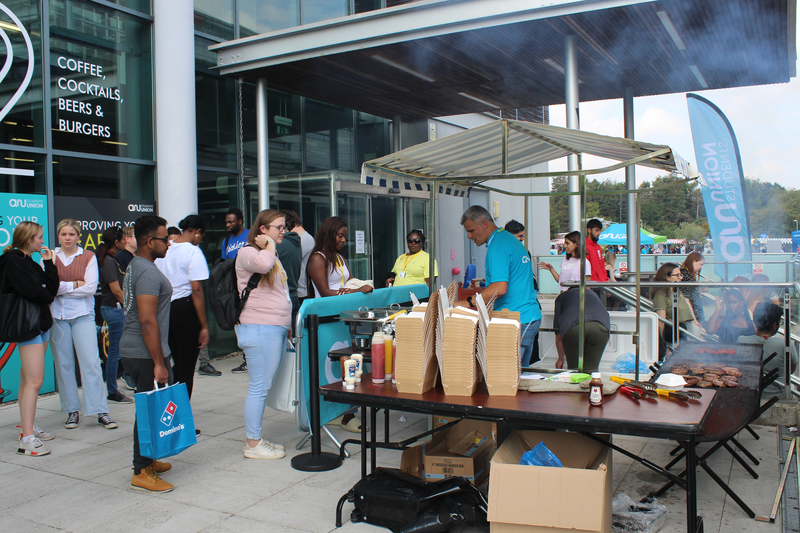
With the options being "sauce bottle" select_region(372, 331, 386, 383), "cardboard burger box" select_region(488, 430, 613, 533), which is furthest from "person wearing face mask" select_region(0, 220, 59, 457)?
"cardboard burger box" select_region(488, 430, 613, 533)

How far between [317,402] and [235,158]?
216 inches

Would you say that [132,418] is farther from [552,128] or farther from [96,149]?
[552,128]

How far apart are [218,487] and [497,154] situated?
3.35 m

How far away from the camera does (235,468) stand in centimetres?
432

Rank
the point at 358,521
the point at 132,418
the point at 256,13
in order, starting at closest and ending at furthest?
the point at 358,521 → the point at 132,418 → the point at 256,13

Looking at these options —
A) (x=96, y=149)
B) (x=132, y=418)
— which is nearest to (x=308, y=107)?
(x=96, y=149)

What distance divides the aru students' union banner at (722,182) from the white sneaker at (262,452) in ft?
21.6

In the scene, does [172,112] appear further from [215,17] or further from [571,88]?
[571,88]

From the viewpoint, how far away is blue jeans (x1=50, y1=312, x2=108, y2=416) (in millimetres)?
5184

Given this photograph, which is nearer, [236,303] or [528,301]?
[236,303]

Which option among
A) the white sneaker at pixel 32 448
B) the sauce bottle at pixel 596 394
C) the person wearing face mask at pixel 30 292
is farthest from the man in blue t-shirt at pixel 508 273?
the white sneaker at pixel 32 448

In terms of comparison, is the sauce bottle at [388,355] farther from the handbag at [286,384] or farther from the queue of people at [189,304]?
the handbag at [286,384]

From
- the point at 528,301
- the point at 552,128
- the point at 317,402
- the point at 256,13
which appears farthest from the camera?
the point at 256,13

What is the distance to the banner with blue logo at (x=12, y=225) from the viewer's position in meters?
6.03
